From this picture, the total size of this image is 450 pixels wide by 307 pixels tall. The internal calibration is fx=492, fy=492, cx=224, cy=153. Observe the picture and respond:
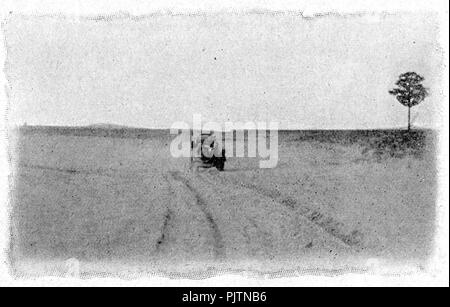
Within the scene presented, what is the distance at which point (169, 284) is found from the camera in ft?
21.4

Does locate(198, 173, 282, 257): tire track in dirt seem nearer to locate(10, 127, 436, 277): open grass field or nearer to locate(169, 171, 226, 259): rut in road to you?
locate(10, 127, 436, 277): open grass field

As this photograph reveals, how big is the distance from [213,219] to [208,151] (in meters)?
6.59

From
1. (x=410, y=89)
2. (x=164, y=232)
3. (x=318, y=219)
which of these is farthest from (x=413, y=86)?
(x=164, y=232)

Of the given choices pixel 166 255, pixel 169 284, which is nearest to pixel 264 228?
pixel 166 255

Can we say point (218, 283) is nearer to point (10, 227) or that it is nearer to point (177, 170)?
point (10, 227)

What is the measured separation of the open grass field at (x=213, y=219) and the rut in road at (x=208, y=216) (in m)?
0.02

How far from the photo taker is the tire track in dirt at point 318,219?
25.3 feet

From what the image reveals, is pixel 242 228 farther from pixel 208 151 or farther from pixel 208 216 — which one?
pixel 208 151

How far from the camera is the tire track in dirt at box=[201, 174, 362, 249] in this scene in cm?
772

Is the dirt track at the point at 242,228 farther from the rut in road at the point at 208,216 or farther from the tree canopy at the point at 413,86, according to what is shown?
the tree canopy at the point at 413,86

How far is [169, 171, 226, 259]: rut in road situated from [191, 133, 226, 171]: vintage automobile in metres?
1.46

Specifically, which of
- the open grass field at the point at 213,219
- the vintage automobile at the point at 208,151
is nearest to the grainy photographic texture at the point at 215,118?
the open grass field at the point at 213,219

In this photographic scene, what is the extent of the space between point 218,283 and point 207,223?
2.44 m

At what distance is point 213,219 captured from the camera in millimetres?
9117
